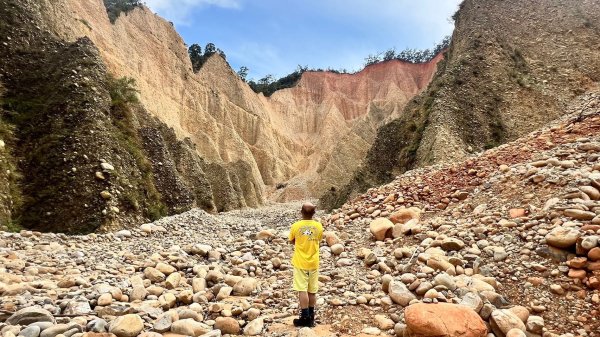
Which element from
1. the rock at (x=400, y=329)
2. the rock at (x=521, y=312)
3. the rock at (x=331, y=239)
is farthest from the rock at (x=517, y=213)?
the rock at (x=400, y=329)

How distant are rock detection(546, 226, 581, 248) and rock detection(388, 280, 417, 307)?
6.54 feet

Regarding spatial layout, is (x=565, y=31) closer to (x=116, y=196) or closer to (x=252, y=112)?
(x=116, y=196)

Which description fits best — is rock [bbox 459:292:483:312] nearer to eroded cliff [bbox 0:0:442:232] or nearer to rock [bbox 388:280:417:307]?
rock [bbox 388:280:417:307]

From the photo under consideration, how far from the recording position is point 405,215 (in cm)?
841

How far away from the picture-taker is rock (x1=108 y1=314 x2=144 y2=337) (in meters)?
4.14

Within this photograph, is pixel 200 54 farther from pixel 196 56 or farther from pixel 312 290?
pixel 312 290

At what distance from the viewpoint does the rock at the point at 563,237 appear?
5090 millimetres

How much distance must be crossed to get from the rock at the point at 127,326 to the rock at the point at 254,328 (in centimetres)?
114

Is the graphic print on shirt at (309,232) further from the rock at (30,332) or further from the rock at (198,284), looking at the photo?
the rock at (30,332)

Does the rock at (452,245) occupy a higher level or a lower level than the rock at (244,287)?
higher

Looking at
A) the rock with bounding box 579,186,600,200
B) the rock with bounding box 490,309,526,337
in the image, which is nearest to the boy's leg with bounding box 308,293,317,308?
the rock with bounding box 490,309,526,337

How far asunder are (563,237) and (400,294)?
2.24 m

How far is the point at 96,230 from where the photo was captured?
34.8 ft

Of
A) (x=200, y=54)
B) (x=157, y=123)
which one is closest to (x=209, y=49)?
(x=200, y=54)
